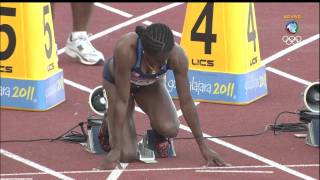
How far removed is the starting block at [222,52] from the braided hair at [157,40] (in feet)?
7.56

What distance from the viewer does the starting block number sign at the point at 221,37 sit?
9.55 metres

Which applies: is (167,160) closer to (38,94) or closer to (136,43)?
(136,43)

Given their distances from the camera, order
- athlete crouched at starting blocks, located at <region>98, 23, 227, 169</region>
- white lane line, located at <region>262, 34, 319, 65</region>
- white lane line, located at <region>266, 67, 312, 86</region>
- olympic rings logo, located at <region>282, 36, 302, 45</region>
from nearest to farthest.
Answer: athlete crouched at starting blocks, located at <region>98, 23, 227, 169</region> → white lane line, located at <region>266, 67, 312, 86</region> → white lane line, located at <region>262, 34, 319, 65</region> → olympic rings logo, located at <region>282, 36, 302, 45</region>

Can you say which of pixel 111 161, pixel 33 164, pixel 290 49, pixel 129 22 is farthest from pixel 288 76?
pixel 33 164

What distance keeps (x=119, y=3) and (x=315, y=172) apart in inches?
255

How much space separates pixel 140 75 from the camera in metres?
7.67

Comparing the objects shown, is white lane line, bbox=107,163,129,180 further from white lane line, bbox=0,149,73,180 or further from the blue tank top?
the blue tank top

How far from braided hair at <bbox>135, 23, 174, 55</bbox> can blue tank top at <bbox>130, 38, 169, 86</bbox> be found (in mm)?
165

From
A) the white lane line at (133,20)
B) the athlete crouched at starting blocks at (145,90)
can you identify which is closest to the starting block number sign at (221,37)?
the athlete crouched at starting blocks at (145,90)

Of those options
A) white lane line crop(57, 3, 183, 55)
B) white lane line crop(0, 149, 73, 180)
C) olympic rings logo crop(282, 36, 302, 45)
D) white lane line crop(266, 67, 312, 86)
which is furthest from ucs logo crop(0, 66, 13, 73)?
olympic rings logo crop(282, 36, 302, 45)

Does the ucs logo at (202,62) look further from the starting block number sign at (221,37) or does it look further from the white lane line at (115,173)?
the white lane line at (115,173)

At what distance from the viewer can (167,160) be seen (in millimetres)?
8086

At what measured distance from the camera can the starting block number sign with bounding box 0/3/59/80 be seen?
30.8 ft

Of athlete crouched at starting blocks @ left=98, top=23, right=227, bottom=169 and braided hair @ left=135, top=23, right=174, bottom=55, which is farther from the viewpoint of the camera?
athlete crouched at starting blocks @ left=98, top=23, right=227, bottom=169
